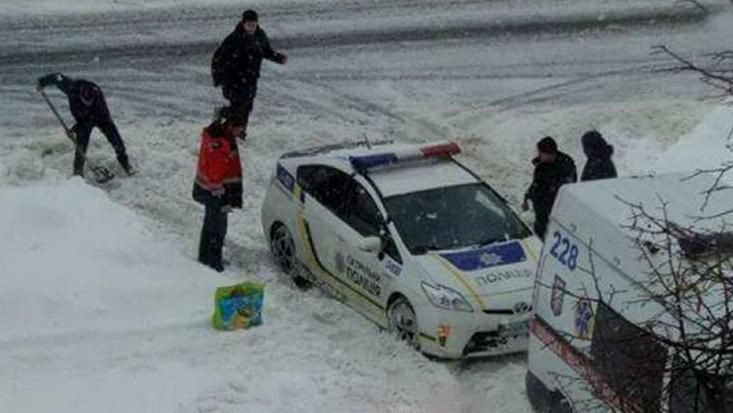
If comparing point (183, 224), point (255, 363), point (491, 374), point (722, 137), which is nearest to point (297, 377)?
point (255, 363)

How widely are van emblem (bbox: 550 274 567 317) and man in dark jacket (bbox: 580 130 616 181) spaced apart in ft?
12.1

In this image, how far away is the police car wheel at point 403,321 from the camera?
1264 centimetres

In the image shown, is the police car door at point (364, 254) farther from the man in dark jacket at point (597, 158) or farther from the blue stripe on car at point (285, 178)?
the man in dark jacket at point (597, 158)

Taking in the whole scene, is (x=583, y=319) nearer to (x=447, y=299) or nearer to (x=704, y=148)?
(x=447, y=299)

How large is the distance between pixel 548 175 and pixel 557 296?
374 cm

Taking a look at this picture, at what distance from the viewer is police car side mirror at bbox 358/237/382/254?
13.0m

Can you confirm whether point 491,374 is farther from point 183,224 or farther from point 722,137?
point 722,137

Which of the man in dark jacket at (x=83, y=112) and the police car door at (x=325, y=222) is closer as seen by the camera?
the police car door at (x=325, y=222)

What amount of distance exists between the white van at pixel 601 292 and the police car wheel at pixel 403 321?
1.64m

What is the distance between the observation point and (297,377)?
467 inches

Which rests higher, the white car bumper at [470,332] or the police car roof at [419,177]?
the police car roof at [419,177]

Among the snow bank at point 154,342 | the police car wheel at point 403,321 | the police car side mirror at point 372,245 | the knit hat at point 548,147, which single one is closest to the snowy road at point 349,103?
the snow bank at point 154,342

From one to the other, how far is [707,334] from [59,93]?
12.8 meters

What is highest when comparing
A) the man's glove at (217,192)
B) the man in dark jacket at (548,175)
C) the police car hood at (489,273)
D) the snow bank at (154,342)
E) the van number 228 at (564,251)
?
the van number 228 at (564,251)
